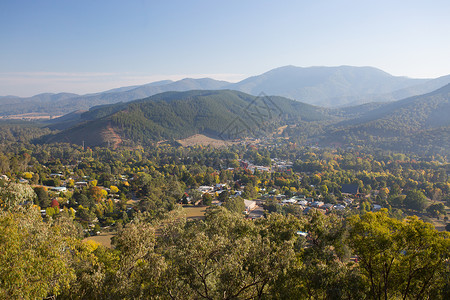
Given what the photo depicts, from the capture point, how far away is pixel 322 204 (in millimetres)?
34656

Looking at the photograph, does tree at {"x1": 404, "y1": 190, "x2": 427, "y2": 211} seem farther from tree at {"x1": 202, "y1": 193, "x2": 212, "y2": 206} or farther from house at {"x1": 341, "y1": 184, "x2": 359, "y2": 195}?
tree at {"x1": 202, "y1": 193, "x2": 212, "y2": 206}

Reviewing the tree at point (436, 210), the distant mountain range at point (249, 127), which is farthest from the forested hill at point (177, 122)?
the tree at point (436, 210)

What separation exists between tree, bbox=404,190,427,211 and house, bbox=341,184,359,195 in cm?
744

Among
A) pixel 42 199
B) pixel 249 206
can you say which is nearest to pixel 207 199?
pixel 249 206

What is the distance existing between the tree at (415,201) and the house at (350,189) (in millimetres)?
7439

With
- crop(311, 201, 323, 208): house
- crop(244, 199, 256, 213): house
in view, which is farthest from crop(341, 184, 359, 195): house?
crop(244, 199, 256, 213): house

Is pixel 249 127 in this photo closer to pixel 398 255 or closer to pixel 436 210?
pixel 436 210

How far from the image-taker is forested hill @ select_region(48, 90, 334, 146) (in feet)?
311

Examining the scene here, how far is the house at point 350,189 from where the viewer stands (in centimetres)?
4112

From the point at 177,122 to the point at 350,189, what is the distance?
3449 inches

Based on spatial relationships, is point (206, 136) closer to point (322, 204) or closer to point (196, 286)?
point (322, 204)

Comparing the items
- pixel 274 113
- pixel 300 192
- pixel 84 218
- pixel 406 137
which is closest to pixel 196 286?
pixel 84 218

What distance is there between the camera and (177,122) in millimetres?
116312

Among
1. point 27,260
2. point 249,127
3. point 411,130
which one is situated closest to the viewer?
point 27,260
